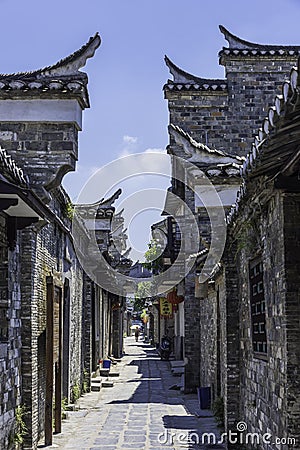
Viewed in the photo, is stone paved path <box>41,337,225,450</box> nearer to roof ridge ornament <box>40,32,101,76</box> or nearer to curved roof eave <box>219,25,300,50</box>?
roof ridge ornament <box>40,32,101,76</box>

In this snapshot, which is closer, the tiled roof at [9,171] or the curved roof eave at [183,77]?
the tiled roof at [9,171]

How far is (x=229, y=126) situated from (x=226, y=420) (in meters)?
11.1

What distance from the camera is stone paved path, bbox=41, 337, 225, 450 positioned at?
10.8 meters

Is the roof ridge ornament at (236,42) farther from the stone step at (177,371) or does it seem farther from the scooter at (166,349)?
the scooter at (166,349)

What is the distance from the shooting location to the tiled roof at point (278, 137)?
15.0ft

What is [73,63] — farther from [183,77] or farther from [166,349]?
[166,349]

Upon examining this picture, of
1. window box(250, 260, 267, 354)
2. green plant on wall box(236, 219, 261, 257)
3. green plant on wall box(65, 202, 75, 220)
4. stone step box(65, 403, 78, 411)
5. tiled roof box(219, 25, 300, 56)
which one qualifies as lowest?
stone step box(65, 403, 78, 411)

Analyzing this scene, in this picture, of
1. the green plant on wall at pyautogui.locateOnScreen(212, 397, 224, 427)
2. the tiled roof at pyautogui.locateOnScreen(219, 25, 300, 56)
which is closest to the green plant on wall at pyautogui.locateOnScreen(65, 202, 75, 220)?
the green plant on wall at pyautogui.locateOnScreen(212, 397, 224, 427)

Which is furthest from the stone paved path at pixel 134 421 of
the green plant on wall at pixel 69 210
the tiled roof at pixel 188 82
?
the tiled roof at pixel 188 82

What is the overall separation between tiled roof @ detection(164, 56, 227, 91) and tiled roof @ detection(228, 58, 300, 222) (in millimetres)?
13288

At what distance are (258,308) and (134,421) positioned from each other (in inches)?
221

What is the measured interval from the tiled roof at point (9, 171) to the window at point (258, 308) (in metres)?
3.28

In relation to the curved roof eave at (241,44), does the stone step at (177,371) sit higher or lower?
lower

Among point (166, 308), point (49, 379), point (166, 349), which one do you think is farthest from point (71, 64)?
point (166, 349)
